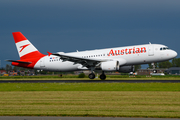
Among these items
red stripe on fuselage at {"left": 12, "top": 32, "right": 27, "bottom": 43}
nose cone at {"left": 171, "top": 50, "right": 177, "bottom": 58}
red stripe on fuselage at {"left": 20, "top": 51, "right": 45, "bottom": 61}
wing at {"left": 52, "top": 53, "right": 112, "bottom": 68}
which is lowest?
wing at {"left": 52, "top": 53, "right": 112, "bottom": 68}

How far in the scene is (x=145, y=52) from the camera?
3525cm

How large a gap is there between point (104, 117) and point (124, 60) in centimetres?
2646

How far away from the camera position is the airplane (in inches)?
1389

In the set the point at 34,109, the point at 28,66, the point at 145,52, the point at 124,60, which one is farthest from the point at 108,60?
the point at 34,109

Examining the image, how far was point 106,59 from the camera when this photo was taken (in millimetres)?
37094

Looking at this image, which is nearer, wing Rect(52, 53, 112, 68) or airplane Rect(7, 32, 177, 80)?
airplane Rect(7, 32, 177, 80)

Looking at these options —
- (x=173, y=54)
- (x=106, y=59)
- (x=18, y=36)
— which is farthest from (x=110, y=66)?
(x=18, y=36)

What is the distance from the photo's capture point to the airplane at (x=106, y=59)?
1389 inches

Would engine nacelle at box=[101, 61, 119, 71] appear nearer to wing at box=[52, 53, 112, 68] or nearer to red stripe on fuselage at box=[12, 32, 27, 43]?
wing at box=[52, 53, 112, 68]

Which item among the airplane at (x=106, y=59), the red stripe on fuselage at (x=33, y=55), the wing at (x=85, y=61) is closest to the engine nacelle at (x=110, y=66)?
the airplane at (x=106, y=59)

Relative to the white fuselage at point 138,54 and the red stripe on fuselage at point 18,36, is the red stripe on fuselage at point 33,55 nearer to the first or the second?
the red stripe on fuselage at point 18,36

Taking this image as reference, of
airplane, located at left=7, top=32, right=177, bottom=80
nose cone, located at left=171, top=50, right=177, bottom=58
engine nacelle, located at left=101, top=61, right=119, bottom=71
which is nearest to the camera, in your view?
engine nacelle, located at left=101, top=61, right=119, bottom=71

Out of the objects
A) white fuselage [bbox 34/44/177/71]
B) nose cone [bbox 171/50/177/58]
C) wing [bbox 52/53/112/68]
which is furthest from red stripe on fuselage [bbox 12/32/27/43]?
nose cone [bbox 171/50/177/58]

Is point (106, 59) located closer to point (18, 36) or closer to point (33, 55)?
point (33, 55)
